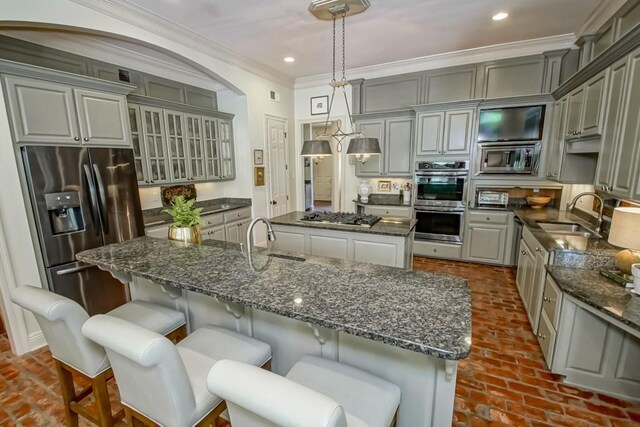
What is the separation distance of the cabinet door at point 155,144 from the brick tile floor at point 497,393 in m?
2.14

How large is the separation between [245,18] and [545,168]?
14.2 feet

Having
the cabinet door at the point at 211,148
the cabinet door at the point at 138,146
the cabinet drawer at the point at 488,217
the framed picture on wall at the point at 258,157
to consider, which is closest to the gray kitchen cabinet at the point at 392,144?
the cabinet drawer at the point at 488,217

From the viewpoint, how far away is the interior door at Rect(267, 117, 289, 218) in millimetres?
5160

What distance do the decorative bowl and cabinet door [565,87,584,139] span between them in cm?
117

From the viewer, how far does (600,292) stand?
1819 mm

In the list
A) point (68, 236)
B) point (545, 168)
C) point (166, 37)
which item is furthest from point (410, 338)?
point (545, 168)

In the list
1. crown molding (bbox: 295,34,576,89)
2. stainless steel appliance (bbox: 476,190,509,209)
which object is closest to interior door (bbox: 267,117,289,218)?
crown molding (bbox: 295,34,576,89)

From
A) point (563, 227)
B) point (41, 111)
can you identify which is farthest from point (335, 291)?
point (563, 227)

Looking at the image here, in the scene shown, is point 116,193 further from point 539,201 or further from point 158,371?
point 539,201

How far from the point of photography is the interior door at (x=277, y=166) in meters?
5.16

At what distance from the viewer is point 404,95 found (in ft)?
15.7

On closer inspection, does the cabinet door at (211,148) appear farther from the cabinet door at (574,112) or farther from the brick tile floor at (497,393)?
the cabinet door at (574,112)

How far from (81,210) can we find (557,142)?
5467 mm

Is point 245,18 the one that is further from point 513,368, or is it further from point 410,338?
point 513,368
